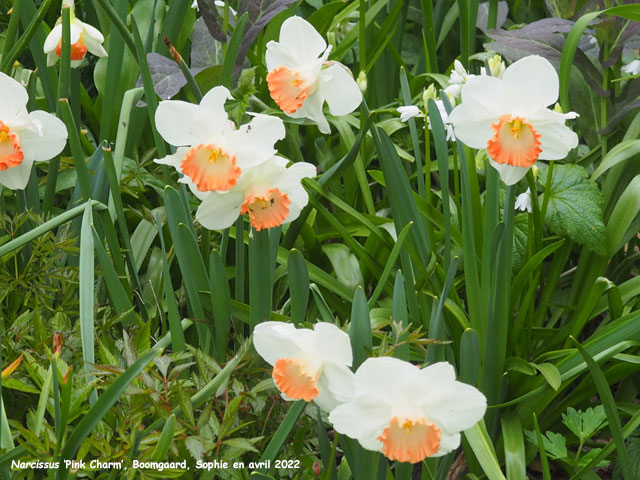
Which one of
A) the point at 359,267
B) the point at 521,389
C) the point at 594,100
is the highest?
the point at 594,100

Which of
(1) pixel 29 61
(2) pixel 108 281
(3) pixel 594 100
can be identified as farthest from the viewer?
(1) pixel 29 61

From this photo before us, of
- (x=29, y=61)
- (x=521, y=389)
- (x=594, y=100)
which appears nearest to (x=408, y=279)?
(x=521, y=389)

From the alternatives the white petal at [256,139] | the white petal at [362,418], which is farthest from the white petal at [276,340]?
the white petal at [256,139]

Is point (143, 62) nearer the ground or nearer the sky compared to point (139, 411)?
nearer the sky

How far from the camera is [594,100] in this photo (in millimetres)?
1941

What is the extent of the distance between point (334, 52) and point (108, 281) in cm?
108

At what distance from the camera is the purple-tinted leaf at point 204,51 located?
1.90 m

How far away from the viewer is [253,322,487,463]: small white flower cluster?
85 centimetres

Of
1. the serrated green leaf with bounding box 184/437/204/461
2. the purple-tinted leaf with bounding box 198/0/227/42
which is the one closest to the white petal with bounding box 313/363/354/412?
the serrated green leaf with bounding box 184/437/204/461

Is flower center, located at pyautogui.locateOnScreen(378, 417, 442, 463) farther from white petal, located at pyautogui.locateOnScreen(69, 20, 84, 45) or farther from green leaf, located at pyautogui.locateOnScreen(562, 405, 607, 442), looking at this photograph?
white petal, located at pyautogui.locateOnScreen(69, 20, 84, 45)

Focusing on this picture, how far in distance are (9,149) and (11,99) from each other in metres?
0.08

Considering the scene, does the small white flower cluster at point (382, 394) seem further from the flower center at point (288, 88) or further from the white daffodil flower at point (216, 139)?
the flower center at point (288, 88)

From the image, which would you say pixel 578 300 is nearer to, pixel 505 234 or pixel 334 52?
pixel 505 234

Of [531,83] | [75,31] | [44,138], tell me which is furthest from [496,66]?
[75,31]
